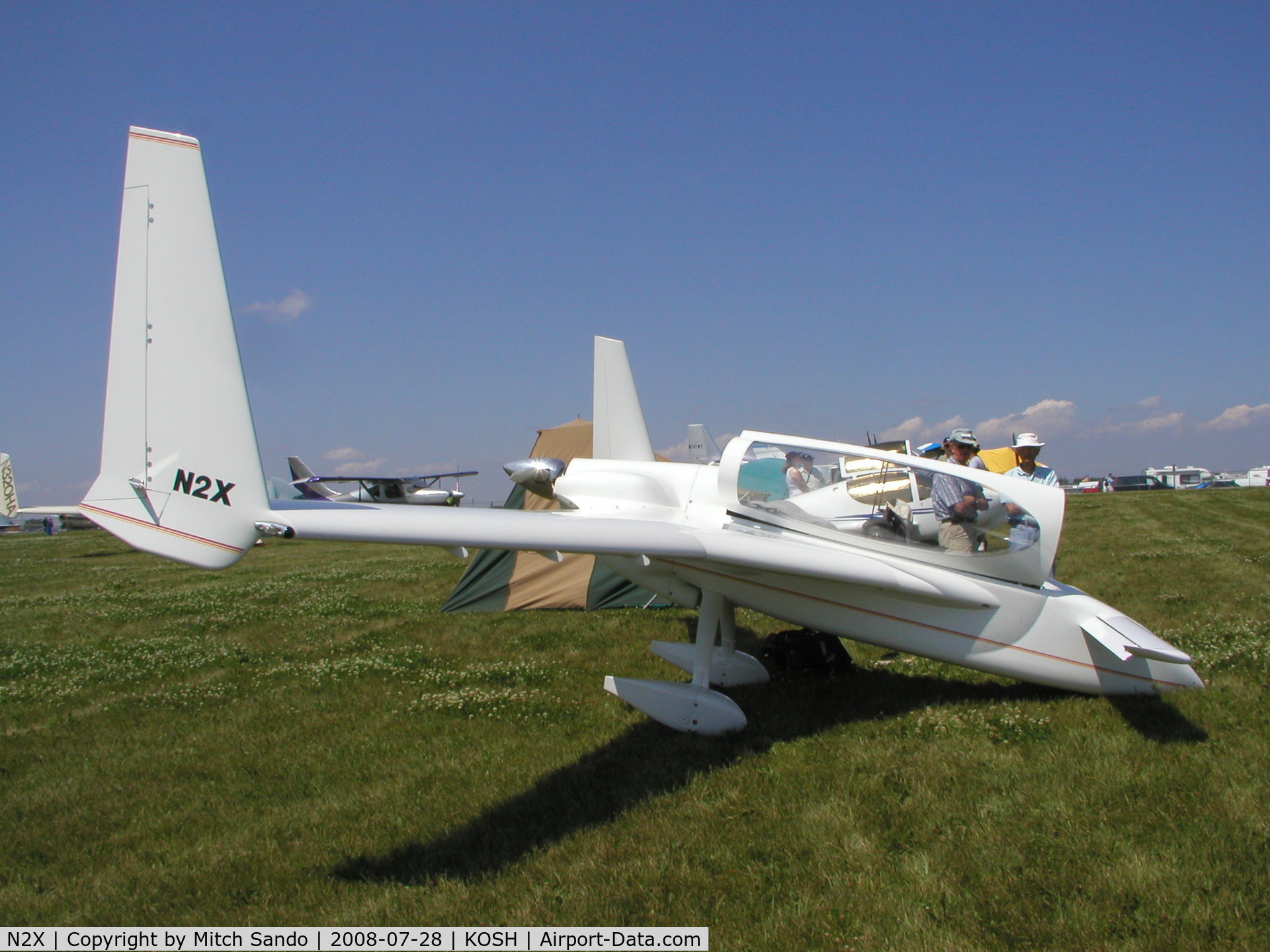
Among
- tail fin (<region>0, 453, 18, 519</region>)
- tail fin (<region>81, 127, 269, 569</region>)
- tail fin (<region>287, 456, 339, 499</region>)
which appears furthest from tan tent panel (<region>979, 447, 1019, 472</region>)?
tail fin (<region>0, 453, 18, 519</region>)

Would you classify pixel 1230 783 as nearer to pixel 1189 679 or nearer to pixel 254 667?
pixel 1189 679

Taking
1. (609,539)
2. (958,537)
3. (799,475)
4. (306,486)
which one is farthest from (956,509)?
(306,486)

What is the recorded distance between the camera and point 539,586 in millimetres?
11789

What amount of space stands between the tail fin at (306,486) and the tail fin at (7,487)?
41.4 feet

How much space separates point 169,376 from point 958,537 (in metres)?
5.53

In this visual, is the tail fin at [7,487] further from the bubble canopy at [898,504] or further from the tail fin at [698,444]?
the bubble canopy at [898,504]

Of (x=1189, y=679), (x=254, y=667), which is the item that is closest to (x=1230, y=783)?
(x=1189, y=679)

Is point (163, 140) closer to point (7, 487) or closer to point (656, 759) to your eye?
point (656, 759)

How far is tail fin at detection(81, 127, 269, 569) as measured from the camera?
14.7 ft

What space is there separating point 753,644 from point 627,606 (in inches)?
113

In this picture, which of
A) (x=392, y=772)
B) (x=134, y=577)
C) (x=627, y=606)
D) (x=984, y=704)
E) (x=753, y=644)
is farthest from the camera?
(x=134, y=577)

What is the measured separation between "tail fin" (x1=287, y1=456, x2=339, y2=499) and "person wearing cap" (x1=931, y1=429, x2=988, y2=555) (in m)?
29.8

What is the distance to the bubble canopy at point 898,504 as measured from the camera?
19.0 ft

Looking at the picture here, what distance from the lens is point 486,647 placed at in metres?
9.34
